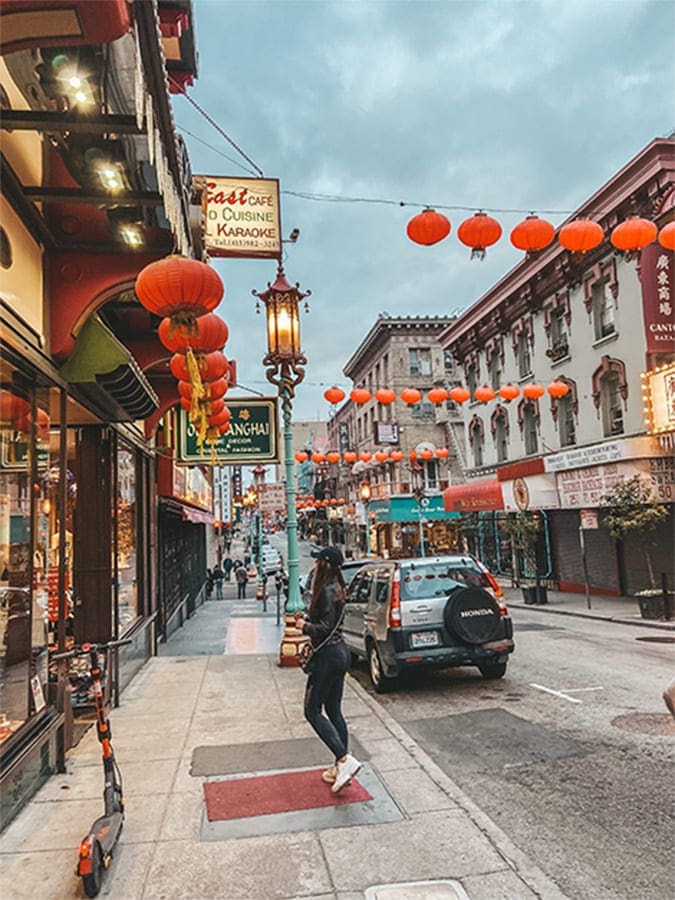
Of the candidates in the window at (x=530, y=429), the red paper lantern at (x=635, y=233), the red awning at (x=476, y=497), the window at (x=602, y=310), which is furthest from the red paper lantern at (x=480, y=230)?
the red awning at (x=476, y=497)

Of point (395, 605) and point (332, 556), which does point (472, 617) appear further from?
point (332, 556)

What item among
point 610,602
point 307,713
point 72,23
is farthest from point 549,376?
point 72,23

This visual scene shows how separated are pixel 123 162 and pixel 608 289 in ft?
67.9

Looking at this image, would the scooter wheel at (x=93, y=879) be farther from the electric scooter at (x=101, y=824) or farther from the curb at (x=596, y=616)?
the curb at (x=596, y=616)

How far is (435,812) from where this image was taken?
491cm

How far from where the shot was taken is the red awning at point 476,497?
94.7 ft

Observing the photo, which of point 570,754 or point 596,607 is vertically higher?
point 570,754

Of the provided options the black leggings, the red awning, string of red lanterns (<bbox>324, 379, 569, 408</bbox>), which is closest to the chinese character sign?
string of red lanterns (<bbox>324, 379, 569, 408</bbox>)

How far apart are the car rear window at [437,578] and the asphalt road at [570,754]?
142 cm

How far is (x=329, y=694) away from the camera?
5.49 m

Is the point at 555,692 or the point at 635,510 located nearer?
the point at 555,692

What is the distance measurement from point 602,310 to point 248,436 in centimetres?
1504

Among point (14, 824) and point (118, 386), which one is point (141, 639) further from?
point (14, 824)

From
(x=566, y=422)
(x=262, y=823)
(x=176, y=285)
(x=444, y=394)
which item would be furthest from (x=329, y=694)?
(x=566, y=422)
